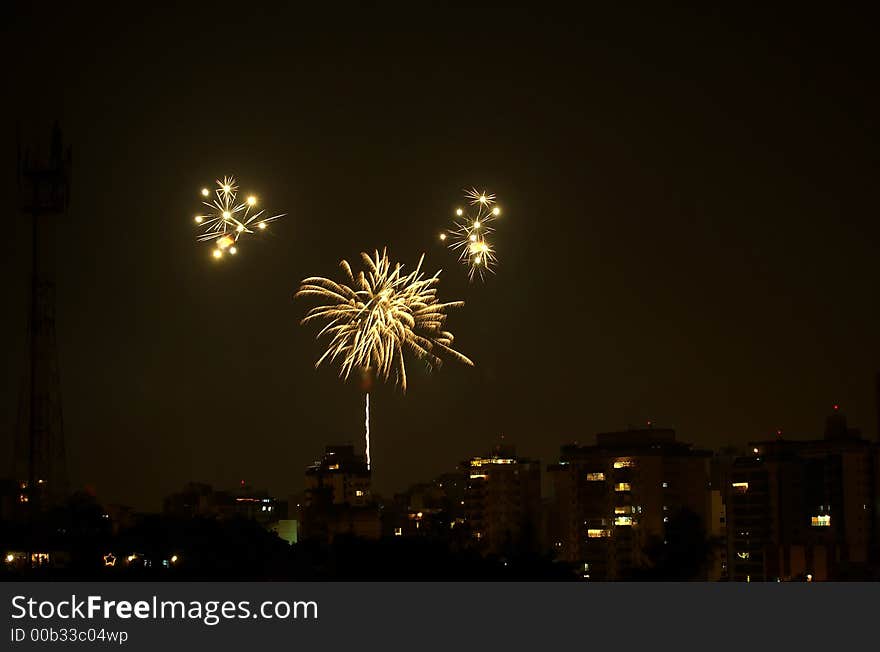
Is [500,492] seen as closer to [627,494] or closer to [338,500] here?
[627,494]

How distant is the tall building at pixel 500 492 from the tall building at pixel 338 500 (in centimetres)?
911

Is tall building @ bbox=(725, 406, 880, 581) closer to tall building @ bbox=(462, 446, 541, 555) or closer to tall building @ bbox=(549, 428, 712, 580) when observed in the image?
tall building @ bbox=(549, 428, 712, 580)

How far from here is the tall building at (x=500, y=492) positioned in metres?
82.5

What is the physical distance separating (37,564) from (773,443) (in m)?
47.9

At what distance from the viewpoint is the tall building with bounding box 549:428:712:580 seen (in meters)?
75.8

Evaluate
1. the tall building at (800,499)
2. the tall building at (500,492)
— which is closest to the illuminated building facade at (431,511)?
the tall building at (500,492)

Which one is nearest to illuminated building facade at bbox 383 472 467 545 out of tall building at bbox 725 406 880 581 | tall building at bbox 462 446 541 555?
tall building at bbox 462 446 541 555

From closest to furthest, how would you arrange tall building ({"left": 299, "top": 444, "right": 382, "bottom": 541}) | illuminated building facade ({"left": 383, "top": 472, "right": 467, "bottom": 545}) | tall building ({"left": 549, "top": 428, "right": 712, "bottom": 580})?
tall building ({"left": 299, "top": 444, "right": 382, "bottom": 541}), illuminated building facade ({"left": 383, "top": 472, "right": 467, "bottom": 545}), tall building ({"left": 549, "top": 428, "right": 712, "bottom": 580})

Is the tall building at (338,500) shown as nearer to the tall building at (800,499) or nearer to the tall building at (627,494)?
the tall building at (627,494)

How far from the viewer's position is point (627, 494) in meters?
76.9

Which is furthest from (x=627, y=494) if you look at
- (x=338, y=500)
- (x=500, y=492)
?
(x=338, y=500)

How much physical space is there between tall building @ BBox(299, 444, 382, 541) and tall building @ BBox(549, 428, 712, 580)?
11418 mm
